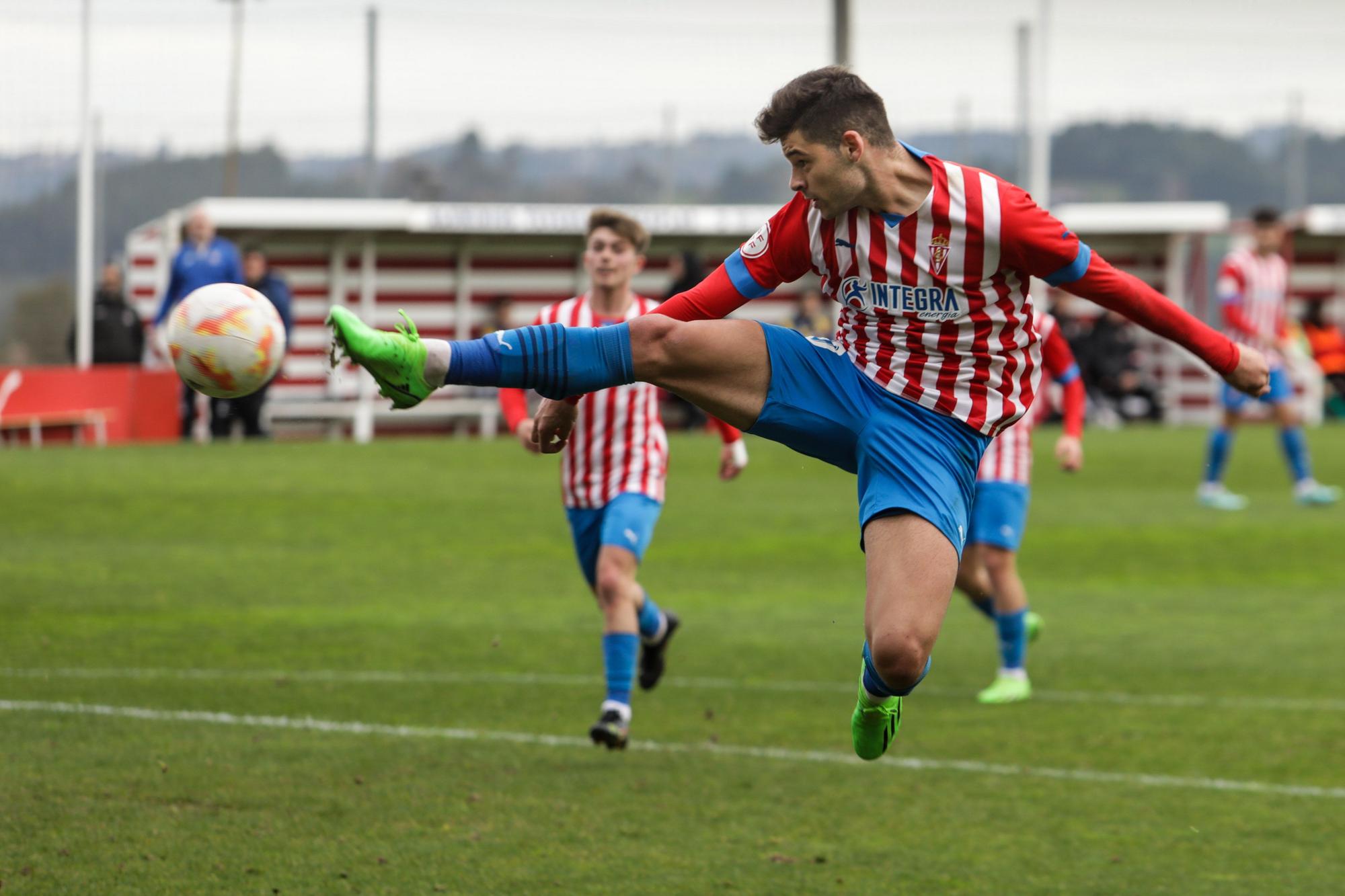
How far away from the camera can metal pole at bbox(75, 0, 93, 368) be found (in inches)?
948

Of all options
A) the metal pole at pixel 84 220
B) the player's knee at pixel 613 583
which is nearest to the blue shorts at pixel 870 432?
the player's knee at pixel 613 583

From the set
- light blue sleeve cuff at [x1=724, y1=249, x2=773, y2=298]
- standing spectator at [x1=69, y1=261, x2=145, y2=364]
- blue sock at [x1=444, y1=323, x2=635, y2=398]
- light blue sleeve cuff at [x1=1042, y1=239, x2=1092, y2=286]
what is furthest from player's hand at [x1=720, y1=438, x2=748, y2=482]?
standing spectator at [x1=69, y1=261, x2=145, y2=364]

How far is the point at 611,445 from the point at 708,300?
93.1 inches

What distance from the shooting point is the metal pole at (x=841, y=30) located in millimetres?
18641

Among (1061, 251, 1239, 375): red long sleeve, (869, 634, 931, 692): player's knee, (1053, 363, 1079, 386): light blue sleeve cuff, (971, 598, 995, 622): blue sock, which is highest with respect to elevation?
(1061, 251, 1239, 375): red long sleeve

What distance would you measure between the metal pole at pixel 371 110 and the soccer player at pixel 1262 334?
16454 mm

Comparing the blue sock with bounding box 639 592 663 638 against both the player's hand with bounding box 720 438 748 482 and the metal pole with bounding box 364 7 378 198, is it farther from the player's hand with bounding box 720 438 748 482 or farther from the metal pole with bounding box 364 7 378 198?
the metal pole with bounding box 364 7 378 198

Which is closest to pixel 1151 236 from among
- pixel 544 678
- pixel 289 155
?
pixel 289 155

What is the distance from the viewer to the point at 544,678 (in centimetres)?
891

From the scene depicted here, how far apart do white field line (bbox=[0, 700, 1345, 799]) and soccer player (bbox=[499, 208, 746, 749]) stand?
1.47ft

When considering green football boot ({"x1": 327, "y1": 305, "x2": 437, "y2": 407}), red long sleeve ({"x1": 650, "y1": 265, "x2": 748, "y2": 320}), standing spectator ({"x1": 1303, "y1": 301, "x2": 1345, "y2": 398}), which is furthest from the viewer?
standing spectator ({"x1": 1303, "y1": 301, "x2": 1345, "y2": 398})

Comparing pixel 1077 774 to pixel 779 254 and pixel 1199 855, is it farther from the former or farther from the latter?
pixel 779 254

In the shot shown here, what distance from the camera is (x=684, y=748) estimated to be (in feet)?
24.0

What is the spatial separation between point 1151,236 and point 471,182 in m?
11.6
